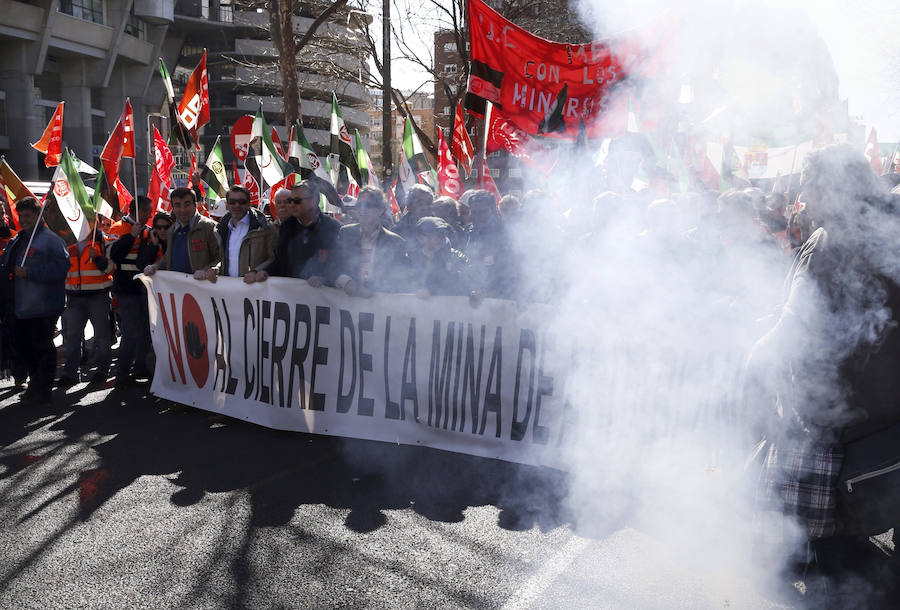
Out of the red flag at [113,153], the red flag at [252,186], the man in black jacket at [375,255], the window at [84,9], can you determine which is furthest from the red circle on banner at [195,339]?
the window at [84,9]

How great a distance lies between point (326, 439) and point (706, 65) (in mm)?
4266

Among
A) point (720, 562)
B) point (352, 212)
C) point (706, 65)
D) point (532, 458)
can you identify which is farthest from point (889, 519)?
point (706, 65)

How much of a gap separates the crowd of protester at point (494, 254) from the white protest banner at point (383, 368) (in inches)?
6.8

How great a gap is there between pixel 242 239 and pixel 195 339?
89 cm

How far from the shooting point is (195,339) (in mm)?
6020

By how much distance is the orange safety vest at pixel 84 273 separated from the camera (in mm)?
6953

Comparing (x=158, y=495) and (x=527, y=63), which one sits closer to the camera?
(x=158, y=495)

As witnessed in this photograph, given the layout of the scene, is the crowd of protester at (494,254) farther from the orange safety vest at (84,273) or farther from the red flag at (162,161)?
the red flag at (162,161)

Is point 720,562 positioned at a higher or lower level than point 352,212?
lower

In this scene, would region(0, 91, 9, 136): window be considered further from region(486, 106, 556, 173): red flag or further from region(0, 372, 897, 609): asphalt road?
region(0, 372, 897, 609): asphalt road

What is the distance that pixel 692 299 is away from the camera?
167 inches

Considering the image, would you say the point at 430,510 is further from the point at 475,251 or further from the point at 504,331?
the point at 475,251

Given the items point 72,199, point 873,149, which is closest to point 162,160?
point 72,199

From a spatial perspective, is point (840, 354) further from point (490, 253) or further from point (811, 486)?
point (490, 253)
